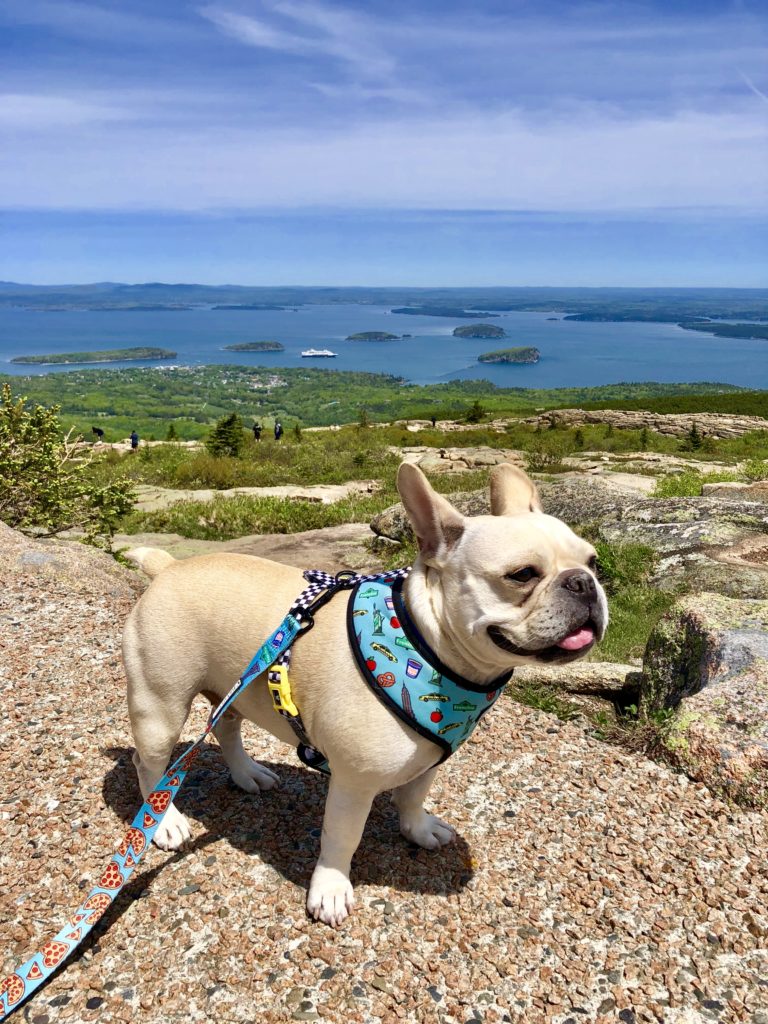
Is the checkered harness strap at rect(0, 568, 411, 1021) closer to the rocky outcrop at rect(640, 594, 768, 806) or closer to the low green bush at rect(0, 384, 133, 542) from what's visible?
the rocky outcrop at rect(640, 594, 768, 806)

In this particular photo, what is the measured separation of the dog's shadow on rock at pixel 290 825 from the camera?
4023 millimetres

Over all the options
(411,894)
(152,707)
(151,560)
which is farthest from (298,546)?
(411,894)

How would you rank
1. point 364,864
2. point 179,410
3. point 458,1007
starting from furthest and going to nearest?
point 179,410 < point 364,864 < point 458,1007

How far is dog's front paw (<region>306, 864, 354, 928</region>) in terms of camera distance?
3.60 metres

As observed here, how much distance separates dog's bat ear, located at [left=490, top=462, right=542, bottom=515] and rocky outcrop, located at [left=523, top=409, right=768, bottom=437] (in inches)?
2099

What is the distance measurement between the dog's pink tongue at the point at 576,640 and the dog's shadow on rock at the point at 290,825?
1.87 m

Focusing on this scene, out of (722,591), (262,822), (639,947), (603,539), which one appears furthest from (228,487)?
(639,947)

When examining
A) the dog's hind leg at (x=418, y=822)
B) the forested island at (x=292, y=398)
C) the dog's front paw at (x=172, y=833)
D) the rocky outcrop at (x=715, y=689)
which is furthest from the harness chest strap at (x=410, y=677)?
the forested island at (x=292, y=398)

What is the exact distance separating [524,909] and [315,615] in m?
1.91

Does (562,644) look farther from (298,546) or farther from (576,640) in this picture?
(298,546)

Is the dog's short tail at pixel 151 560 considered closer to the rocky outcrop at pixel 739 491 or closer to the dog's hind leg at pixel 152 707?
the dog's hind leg at pixel 152 707

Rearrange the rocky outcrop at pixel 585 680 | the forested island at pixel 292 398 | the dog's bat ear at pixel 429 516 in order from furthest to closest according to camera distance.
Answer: the forested island at pixel 292 398 → the rocky outcrop at pixel 585 680 → the dog's bat ear at pixel 429 516

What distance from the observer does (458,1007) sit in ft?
10.5

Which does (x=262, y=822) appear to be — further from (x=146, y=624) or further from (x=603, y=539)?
(x=603, y=539)
